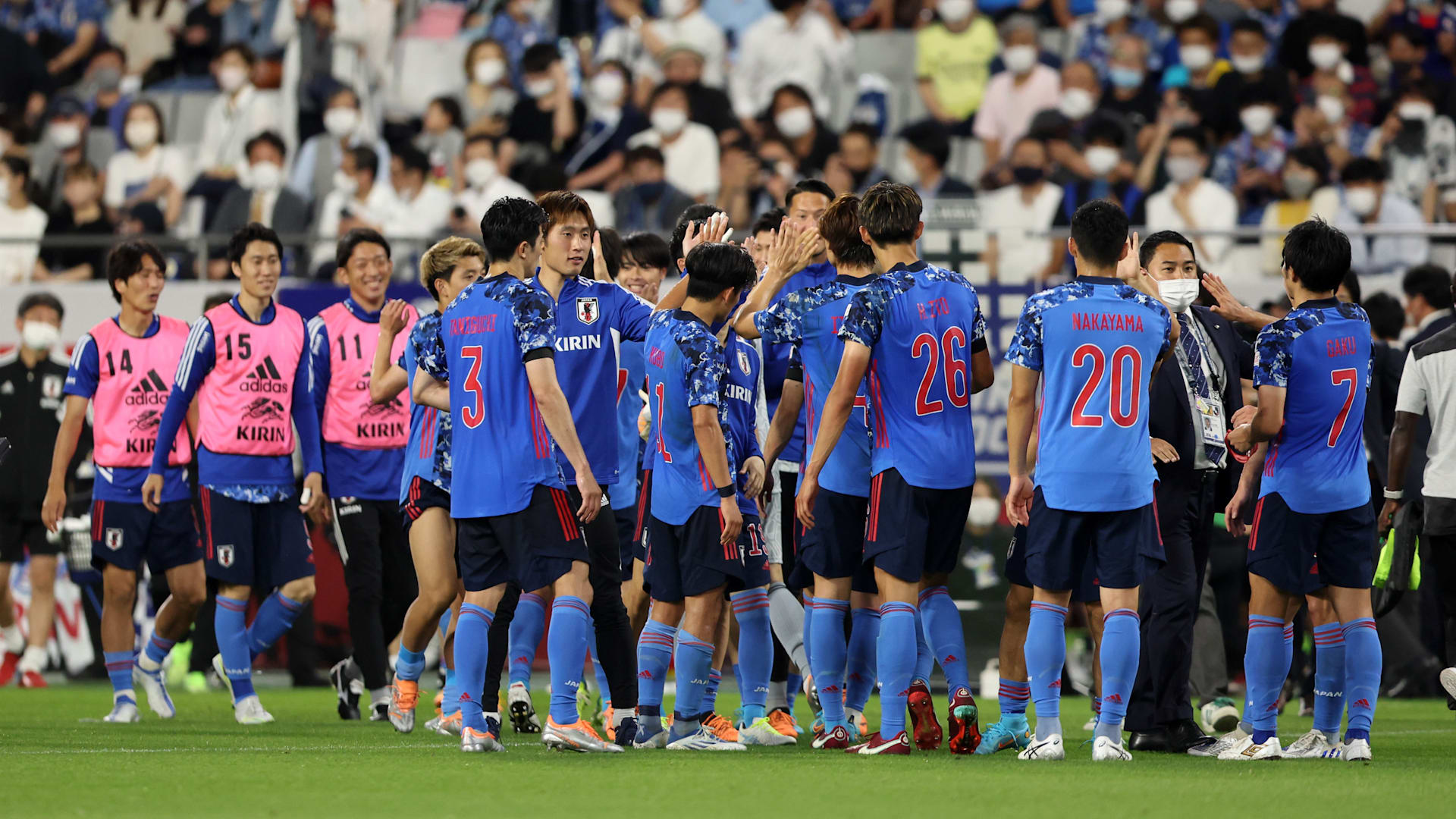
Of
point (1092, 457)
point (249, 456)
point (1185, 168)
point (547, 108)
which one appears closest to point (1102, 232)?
point (1092, 457)

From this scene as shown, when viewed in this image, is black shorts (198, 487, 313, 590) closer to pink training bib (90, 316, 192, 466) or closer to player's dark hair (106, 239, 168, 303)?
pink training bib (90, 316, 192, 466)

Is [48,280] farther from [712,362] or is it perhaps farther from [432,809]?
[432,809]

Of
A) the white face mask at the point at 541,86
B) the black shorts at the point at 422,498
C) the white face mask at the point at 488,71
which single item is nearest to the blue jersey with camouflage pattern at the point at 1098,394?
the black shorts at the point at 422,498

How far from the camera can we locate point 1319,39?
18.3 metres

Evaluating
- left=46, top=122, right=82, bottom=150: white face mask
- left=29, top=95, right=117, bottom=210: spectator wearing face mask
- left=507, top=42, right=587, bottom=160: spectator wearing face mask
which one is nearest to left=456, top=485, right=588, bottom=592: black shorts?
left=507, top=42, right=587, bottom=160: spectator wearing face mask

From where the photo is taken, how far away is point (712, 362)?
7715mm

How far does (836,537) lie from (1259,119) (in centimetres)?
1089

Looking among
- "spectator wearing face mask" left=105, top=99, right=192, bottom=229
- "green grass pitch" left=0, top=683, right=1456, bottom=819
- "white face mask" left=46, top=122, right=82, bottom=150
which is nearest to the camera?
"green grass pitch" left=0, top=683, right=1456, bottom=819

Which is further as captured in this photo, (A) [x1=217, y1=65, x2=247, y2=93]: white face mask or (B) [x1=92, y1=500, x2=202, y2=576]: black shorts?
(A) [x1=217, y1=65, x2=247, y2=93]: white face mask

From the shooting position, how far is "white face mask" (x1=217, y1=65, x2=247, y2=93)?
2034 centimetres

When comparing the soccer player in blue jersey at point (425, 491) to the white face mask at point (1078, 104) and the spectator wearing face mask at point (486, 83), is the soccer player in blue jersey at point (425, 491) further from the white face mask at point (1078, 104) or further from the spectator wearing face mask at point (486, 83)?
the spectator wearing face mask at point (486, 83)

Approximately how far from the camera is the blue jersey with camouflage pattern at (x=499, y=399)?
7.56 m

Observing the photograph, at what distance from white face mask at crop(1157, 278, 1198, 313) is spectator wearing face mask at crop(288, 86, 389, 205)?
11458 mm

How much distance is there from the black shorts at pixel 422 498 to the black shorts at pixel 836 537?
6.89 feet
